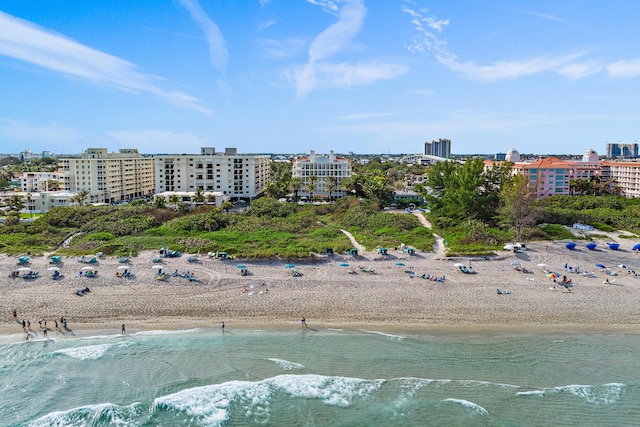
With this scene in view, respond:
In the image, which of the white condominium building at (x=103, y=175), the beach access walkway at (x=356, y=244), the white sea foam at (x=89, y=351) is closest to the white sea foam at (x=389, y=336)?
the white sea foam at (x=89, y=351)

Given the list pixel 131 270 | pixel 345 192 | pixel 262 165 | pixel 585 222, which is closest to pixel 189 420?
pixel 131 270

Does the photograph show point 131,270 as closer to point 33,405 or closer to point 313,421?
point 33,405

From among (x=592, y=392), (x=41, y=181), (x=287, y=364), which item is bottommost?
(x=592, y=392)

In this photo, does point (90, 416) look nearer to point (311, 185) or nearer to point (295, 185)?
point (295, 185)

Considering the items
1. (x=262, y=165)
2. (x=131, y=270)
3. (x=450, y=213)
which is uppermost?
(x=262, y=165)

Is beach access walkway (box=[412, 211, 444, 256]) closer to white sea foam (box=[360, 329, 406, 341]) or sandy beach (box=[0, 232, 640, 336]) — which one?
sandy beach (box=[0, 232, 640, 336])

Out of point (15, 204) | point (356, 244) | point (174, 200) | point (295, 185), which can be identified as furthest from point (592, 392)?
point (15, 204)

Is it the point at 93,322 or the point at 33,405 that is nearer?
the point at 33,405
